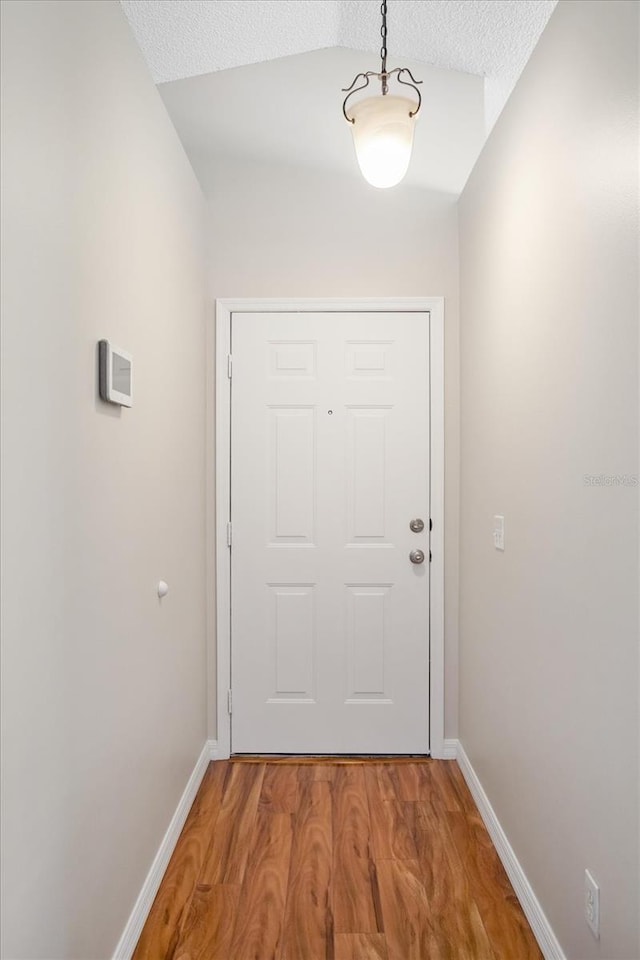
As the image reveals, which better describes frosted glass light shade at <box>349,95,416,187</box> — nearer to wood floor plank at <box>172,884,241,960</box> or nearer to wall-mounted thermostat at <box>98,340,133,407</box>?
wall-mounted thermostat at <box>98,340,133,407</box>

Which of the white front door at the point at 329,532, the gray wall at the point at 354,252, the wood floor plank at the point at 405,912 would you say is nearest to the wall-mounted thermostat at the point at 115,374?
the white front door at the point at 329,532

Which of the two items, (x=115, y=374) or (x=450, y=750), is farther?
(x=450, y=750)

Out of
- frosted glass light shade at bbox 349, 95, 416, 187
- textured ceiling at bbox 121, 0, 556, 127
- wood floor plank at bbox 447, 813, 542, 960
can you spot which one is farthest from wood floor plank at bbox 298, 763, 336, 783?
textured ceiling at bbox 121, 0, 556, 127

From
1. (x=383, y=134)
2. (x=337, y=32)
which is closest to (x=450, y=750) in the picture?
(x=383, y=134)

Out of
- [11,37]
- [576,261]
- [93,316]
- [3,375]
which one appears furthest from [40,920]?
[576,261]

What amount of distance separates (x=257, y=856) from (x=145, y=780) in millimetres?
529

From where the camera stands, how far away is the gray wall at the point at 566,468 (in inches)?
47.9

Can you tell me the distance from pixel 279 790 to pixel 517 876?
38.6 inches

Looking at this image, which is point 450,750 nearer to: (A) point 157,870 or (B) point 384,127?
(A) point 157,870

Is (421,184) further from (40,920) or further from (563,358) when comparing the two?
(40,920)

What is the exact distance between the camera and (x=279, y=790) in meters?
2.42

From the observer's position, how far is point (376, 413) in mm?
Answer: 2707

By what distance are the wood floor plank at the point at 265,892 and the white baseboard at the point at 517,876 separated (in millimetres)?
704

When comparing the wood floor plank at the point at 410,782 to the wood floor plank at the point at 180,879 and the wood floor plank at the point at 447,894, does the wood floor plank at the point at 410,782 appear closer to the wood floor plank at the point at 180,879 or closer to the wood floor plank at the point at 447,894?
the wood floor plank at the point at 447,894
